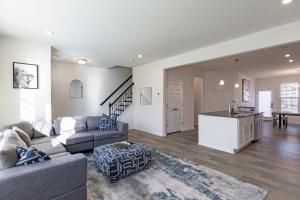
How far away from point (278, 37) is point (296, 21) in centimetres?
32

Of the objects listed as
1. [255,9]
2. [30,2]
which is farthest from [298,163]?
[30,2]

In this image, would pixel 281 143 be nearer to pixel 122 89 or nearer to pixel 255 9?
pixel 255 9

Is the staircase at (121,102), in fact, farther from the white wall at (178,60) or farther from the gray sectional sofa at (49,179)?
the gray sectional sofa at (49,179)

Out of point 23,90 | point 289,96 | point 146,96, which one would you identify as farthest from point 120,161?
point 289,96

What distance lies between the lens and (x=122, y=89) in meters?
7.95

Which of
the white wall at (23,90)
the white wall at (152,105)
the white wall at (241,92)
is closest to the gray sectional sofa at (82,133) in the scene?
the white wall at (23,90)

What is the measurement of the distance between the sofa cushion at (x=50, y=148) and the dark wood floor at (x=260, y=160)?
2.49 meters

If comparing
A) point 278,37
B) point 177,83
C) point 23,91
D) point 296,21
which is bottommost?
point 23,91

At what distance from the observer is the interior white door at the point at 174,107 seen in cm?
617

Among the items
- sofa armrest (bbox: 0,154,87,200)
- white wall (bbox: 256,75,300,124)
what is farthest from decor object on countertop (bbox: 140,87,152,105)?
white wall (bbox: 256,75,300,124)

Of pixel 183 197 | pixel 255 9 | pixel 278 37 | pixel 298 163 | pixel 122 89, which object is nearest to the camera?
pixel 183 197

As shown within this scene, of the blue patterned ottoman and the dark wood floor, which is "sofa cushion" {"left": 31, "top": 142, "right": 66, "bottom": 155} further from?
the dark wood floor

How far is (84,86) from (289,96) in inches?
413

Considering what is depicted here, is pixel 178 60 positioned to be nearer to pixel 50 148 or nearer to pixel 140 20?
pixel 140 20
